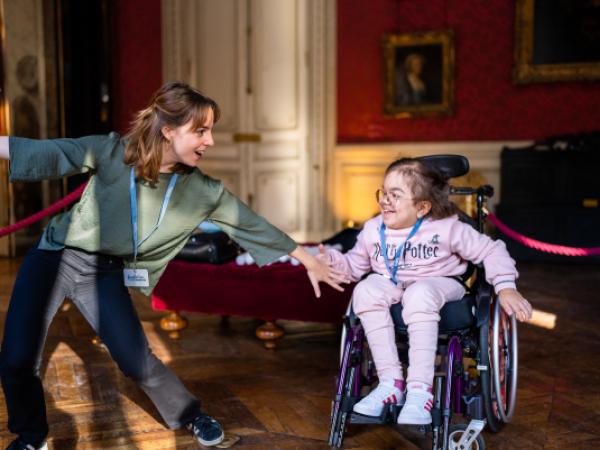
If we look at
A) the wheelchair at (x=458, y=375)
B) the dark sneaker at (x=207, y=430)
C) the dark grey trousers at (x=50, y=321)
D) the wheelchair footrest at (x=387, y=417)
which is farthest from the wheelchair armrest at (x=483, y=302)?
the dark grey trousers at (x=50, y=321)

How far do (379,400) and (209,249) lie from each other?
187cm

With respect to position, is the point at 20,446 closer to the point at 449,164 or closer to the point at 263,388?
the point at 263,388

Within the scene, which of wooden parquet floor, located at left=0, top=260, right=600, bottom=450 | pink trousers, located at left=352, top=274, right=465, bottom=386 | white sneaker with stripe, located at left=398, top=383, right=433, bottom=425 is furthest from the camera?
wooden parquet floor, located at left=0, top=260, right=600, bottom=450

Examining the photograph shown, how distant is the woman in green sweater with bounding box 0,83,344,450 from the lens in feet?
7.97

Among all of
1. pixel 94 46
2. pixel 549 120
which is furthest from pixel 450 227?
pixel 94 46

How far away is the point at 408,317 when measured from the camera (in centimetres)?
255

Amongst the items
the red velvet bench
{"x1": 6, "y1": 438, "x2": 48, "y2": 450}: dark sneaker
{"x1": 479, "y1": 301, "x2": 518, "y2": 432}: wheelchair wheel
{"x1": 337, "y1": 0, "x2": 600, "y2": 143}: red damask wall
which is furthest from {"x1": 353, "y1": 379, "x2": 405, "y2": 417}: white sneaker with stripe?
{"x1": 337, "y1": 0, "x2": 600, "y2": 143}: red damask wall

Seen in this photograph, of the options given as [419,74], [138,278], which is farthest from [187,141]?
[419,74]

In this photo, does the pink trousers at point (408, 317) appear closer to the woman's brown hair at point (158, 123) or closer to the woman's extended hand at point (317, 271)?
the woman's extended hand at point (317, 271)

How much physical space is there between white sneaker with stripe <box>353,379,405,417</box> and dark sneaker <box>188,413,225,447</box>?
56 cm

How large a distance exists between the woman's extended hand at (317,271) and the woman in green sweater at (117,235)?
24 centimetres

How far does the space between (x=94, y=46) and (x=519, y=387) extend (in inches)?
257

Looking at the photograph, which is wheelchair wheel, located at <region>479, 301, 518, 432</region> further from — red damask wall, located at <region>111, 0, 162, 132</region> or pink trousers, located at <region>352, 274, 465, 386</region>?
red damask wall, located at <region>111, 0, 162, 132</region>

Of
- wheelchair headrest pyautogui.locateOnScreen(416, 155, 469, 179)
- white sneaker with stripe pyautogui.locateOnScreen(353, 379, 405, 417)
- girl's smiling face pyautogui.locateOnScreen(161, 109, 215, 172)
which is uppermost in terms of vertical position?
girl's smiling face pyautogui.locateOnScreen(161, 109, 215, 172)
